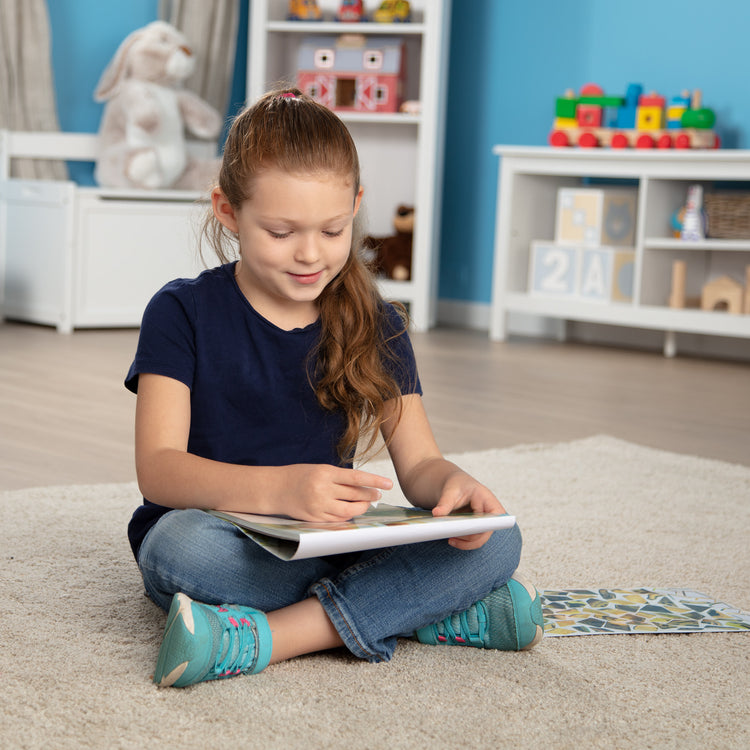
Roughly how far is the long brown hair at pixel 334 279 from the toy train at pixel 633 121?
2396mm

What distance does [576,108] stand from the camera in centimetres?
352

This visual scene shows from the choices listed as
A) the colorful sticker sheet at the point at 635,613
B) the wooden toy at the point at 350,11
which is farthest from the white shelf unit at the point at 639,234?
the colorful sticker sheet at the point at 635,613

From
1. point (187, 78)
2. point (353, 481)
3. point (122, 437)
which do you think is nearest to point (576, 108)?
point (187, 78)

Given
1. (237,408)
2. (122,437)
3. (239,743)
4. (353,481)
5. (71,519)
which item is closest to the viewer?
(239,743)

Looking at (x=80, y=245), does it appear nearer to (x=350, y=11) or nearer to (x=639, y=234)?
(x=350, y=11)

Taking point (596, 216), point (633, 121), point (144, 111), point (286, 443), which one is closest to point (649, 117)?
point (633, 121)

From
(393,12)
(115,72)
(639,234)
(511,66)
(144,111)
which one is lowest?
(639,234)

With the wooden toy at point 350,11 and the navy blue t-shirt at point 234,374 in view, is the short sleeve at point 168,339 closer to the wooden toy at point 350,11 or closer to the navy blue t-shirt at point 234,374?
the navy blue t-shirt at point 234,374

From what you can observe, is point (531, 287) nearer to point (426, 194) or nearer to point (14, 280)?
point (426, 194)

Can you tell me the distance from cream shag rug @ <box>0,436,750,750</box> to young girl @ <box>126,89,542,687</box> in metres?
0.04

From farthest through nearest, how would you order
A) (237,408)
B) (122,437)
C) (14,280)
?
(14,280) < (122,437) < (237,408)

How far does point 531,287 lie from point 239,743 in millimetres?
2900

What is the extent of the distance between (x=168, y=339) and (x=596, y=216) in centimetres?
262

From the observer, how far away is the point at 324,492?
0.89m
